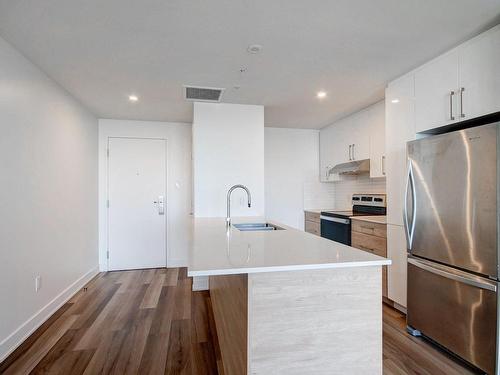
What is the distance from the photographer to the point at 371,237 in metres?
3.03

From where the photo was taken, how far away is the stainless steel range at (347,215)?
11.4ft

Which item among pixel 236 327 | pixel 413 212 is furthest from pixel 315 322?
pixel 413 212

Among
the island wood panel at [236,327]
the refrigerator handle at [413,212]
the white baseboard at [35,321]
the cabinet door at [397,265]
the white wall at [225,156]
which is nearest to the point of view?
the island wood panel at [236,327]

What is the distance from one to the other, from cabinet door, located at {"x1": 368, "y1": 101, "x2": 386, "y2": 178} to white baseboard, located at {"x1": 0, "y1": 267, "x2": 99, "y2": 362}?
3785 mm

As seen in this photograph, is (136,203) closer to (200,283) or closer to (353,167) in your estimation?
(200,283)

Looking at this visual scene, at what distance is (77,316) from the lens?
2.70 metres

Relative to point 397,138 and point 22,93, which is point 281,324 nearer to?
point 397,138

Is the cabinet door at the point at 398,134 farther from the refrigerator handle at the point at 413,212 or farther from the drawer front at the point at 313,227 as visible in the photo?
the drawer front at the point at 313,227

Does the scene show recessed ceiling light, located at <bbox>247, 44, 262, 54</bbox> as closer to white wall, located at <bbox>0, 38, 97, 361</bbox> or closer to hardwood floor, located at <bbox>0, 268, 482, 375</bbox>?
white wall, located at <bbox>0, 38, 97, 361</bbox>

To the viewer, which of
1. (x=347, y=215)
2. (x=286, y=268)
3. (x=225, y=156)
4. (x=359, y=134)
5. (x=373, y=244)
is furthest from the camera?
(x=359, y=134)

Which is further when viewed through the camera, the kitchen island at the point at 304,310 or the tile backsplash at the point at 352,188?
the tile backsplash at the point at 352,188

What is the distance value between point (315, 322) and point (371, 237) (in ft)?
6.85

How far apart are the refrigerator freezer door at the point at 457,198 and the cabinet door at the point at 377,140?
1.07 meters

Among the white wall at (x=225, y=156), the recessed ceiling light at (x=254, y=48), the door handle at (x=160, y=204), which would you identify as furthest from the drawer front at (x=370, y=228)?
the door handle at (x=160, y=204)
